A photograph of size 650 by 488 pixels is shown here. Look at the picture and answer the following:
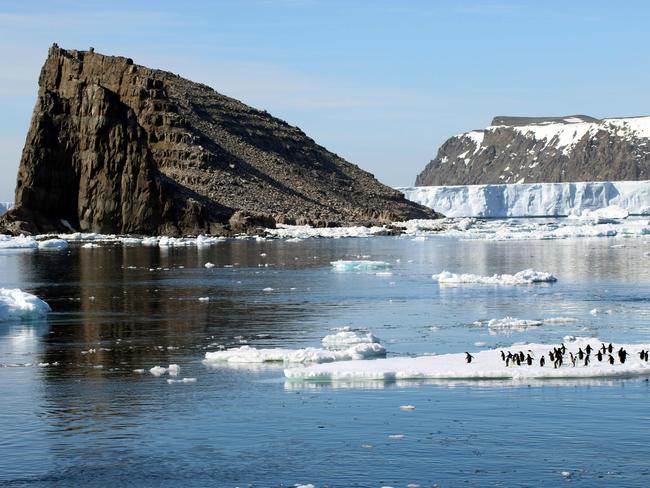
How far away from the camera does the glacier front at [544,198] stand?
600 feet

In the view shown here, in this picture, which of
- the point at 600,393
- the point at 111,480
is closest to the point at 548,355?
the point at 600,393

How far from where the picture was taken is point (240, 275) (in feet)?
206

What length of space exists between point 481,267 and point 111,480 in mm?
49764

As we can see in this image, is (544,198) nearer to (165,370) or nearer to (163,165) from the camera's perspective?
(163,165)

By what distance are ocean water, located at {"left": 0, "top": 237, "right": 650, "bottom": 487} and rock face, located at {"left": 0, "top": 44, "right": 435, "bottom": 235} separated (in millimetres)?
72192

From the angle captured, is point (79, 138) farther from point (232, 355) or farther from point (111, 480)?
point (111, 480)

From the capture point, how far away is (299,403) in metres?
25.0

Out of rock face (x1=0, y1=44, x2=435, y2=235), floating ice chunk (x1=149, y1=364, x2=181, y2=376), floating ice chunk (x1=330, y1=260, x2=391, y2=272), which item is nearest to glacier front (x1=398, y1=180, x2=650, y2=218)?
rock face (x1=0, y1=44, x2=435, y2=235)

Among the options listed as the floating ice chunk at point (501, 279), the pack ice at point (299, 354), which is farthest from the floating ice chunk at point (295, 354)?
the floating ice chunk at point (501, 279)

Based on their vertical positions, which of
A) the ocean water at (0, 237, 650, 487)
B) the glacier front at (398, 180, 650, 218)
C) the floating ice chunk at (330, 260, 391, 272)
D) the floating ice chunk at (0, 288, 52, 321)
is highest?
the glacier front at (398, 180, 650, 218)

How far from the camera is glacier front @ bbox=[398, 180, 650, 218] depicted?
600ft

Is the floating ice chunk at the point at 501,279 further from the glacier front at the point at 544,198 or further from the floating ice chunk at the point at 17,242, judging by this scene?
the glacier front at the point at 544,198

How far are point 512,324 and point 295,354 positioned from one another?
10.3 m

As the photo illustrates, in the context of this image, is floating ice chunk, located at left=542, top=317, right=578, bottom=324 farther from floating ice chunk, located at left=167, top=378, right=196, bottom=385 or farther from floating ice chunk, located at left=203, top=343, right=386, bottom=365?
floating ice chunk, located at left=167, top=378, right=196, bottom=385
